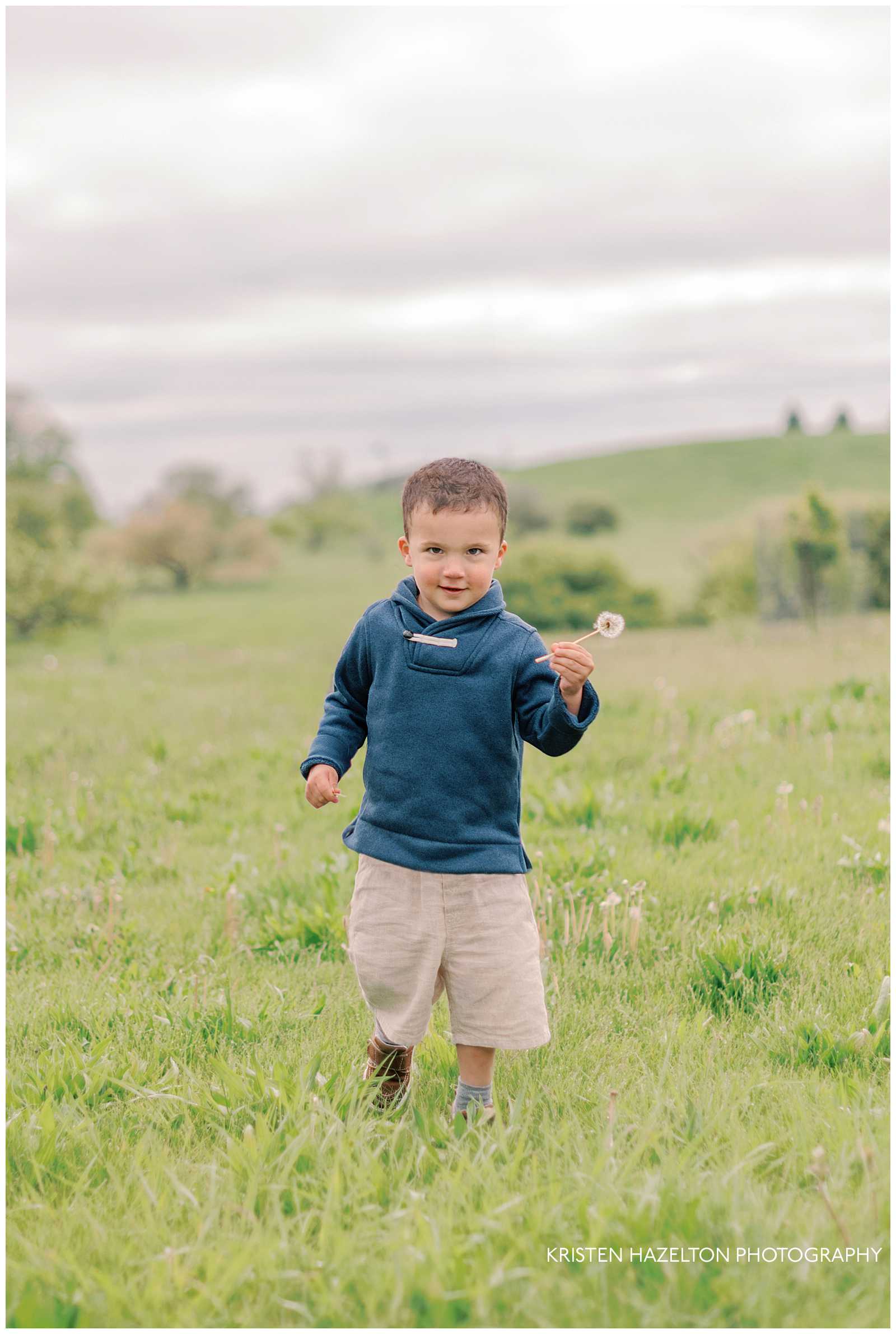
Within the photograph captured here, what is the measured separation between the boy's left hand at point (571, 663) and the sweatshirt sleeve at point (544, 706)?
4 cm

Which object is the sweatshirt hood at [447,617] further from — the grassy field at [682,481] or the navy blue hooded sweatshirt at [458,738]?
the grassy field at [682,481]

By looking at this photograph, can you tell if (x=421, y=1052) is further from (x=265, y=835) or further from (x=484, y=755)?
(x=265, y=835)

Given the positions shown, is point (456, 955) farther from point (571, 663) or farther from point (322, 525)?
point (322, 525)

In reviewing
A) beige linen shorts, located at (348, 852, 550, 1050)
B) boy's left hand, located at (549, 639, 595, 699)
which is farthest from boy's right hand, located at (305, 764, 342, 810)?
boy's left hand, located at (549, 639, 595, 699)

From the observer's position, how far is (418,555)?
3.52 meters

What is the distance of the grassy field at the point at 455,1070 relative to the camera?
2.57 meters

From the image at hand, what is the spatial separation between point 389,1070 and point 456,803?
3.11 ft

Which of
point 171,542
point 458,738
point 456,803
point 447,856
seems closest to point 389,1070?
point 447,856

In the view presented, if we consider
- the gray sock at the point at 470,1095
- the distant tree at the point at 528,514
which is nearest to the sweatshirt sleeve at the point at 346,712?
the gray sock at the point at 470,1095

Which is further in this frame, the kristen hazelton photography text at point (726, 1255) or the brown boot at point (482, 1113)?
the brown boot at point (482, 1113)

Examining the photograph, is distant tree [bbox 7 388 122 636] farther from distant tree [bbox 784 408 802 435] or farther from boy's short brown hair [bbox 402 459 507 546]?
distant tree [bbox 784 408 802 435]

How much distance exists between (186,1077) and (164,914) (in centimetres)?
167

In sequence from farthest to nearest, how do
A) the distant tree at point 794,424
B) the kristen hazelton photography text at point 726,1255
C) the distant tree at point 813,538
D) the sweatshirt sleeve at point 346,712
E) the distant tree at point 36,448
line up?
the distant tree at point 794,424
the distant tree at point 36,448
the distant tree at point 813,538
the sweatshirt sleeve at point 346,712
the kristen hazelton photography text at point 726,1255

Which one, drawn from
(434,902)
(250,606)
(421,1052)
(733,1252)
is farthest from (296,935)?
(250,606)
